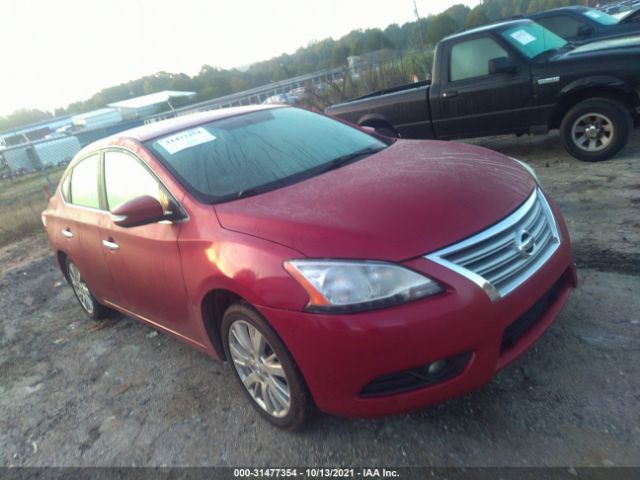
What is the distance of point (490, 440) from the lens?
229cm

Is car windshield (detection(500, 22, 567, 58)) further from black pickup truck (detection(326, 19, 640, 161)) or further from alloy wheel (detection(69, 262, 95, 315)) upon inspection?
alloy wheel (detection(69, 262, 95, 315))

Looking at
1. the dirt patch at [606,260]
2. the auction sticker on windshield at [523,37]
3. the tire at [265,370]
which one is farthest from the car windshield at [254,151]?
the auction sticker on windshield at [523,37]

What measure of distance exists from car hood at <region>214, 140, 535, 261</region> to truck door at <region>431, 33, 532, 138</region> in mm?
3704

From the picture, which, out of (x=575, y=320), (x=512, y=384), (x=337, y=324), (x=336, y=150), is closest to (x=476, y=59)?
(x=336, y=150)

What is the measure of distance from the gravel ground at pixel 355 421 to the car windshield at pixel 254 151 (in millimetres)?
1326

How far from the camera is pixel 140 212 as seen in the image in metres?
2.72

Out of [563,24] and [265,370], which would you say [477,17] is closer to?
[563,24]

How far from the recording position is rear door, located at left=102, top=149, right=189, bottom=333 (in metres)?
2.91

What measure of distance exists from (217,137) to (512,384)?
237cm

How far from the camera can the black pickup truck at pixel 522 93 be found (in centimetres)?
553

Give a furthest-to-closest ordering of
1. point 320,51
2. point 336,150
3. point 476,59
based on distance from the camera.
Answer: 1. point 320,51
2. point 476,59
3. point 336,150

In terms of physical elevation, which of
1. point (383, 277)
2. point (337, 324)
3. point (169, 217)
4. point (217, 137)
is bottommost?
point (337, 324)

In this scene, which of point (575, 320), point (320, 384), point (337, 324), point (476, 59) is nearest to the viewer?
point (337, 324)

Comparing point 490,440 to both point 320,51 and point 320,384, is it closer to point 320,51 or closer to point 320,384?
point 320,384
